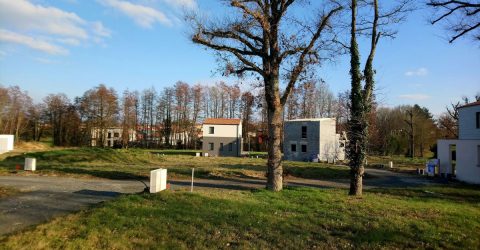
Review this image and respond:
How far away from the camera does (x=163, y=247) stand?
6398 mm

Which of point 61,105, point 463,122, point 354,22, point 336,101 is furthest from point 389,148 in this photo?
point 61,105

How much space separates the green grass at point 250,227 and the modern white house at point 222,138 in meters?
53.4

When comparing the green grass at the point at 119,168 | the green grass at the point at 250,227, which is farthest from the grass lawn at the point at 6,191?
the green grass at the point at 119,168

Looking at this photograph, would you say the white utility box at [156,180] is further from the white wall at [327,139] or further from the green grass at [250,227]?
the white wall at [327,139]

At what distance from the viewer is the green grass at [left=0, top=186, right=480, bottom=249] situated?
259 inches

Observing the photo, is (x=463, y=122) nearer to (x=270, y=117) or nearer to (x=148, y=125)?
(x=270, y=117)

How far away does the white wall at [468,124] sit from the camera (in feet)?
86.4

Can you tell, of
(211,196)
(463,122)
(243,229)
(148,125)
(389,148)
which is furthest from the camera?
(148,125)

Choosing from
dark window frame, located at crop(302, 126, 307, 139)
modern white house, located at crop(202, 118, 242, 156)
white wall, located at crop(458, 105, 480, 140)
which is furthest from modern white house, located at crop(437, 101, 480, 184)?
modern white house, located at crop(202, 118, 242, 156)

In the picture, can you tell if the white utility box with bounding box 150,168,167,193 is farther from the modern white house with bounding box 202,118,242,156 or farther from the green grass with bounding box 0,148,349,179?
the modern white house with bounding box 202,118,242,156

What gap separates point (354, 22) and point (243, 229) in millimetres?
8855

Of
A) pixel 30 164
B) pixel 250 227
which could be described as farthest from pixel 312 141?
pixel 250 227

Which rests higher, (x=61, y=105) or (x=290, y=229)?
(x=61, y=105)

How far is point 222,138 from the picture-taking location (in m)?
63.7
